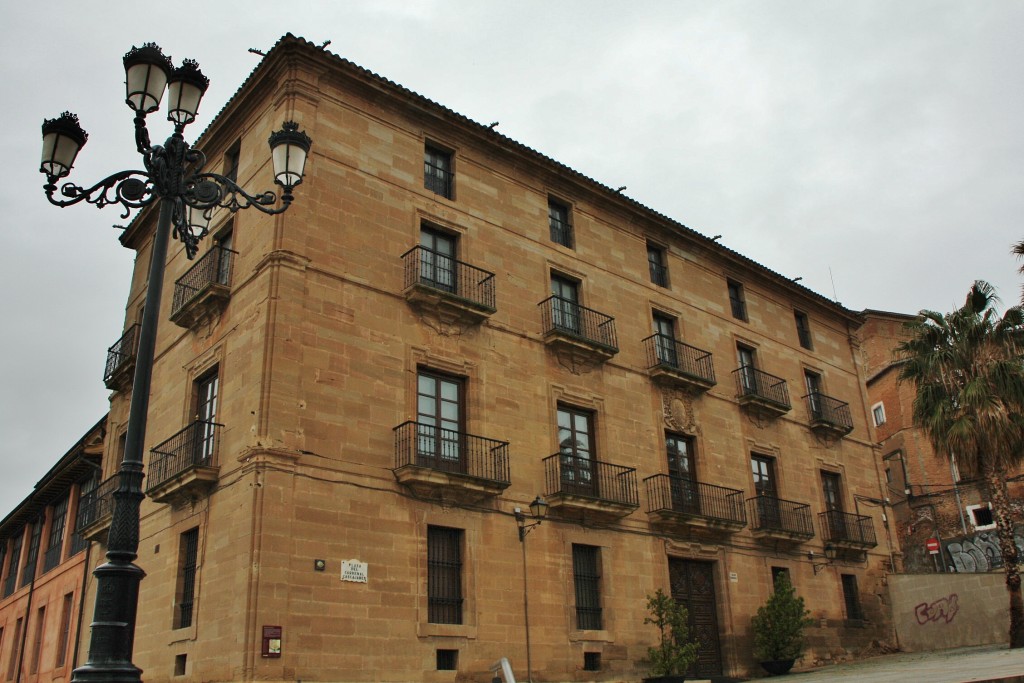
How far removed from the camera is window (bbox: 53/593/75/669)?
2180 centimetres

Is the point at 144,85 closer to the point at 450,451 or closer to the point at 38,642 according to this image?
the point at 450,451

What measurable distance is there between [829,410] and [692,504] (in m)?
8.16

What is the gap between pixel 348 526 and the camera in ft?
47.3

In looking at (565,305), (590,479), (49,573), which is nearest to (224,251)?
(565,305)

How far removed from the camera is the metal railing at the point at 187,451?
600 inches

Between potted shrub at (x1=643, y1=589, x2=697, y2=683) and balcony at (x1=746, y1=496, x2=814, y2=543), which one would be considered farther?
balcony at (x1=746, y1=496, x2=814, y2=543)

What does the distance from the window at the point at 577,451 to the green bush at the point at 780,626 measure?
5422 mm

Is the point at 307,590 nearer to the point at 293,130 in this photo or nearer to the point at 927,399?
the point at 293,130

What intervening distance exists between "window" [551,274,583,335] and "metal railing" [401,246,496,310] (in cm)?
184

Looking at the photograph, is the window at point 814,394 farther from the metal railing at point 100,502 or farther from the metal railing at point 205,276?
the metal railing at point 100,502

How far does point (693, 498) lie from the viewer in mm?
20547

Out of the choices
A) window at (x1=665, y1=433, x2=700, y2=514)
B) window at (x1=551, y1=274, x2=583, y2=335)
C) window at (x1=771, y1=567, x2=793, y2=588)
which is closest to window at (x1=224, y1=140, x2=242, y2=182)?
window at (x1=551, y1=274, x2=583, y2=335)

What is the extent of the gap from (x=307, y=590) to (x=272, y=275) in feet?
17.5

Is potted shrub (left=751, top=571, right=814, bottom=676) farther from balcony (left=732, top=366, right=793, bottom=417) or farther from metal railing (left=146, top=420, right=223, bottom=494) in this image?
metal railing (left=146, top=420, right=223, bottom=494)
